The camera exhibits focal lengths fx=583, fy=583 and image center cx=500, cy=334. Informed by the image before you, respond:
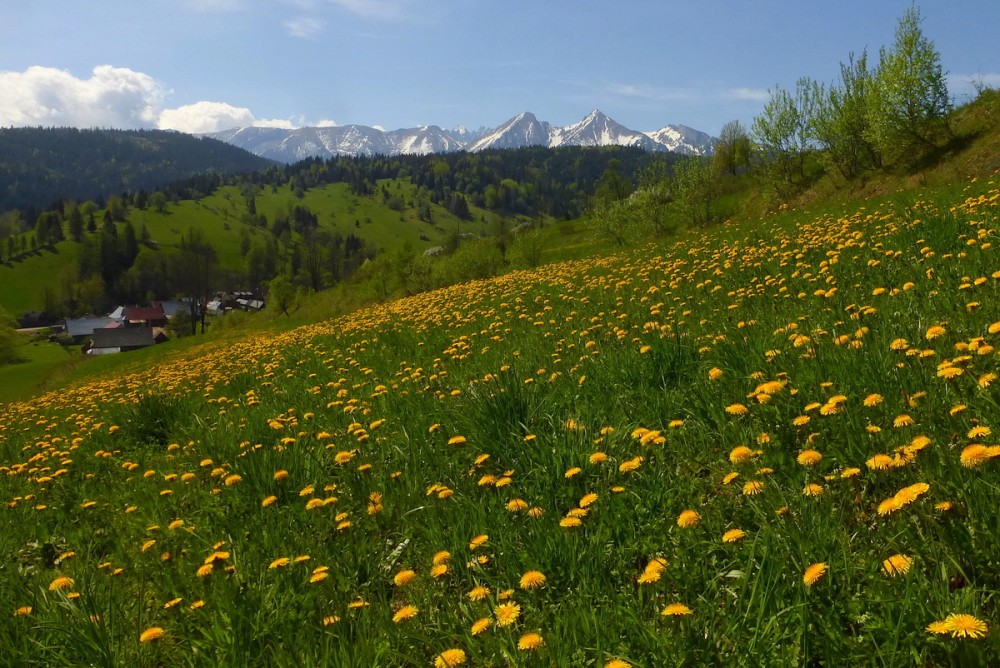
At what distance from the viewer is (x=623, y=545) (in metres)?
2.84

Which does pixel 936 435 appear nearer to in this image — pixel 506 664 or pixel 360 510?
pixel 506 664

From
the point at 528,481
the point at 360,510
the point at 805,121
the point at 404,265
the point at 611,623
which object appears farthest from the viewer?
the point at 404,265

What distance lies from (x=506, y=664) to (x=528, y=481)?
1360mm

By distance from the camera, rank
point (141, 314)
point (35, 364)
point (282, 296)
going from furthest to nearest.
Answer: point (141, 314) → point (35, 364) → point (282, 296)

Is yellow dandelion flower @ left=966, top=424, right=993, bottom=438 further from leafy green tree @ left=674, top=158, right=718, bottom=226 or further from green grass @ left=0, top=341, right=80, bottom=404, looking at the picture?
green grass @ left=0, top=341, right=80, bottom=404

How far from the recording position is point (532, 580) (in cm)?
246

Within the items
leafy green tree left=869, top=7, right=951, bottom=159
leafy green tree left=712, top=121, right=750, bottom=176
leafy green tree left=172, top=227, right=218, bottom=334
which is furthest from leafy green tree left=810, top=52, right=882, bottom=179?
leafy green tree left=172, top=227, right=218, bottom=334

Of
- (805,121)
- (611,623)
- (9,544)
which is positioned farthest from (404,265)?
(611,623)

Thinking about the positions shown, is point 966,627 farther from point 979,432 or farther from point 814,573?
point 979,432

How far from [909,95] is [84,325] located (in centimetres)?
19168

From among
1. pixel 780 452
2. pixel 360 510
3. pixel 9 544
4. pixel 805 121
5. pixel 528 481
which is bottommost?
pixel 9 544

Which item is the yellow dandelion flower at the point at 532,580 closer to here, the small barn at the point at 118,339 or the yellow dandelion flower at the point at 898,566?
the yellow dandelion flower at the point at 898,566

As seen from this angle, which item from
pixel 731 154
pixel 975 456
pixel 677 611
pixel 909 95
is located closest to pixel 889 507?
pixel 975 456

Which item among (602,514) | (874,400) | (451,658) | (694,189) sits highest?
(694,189)
